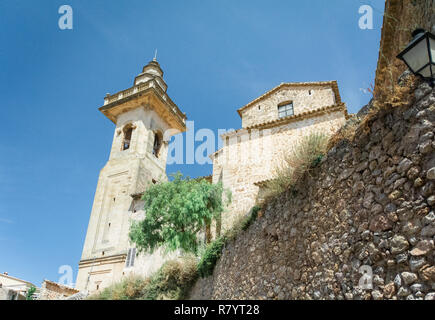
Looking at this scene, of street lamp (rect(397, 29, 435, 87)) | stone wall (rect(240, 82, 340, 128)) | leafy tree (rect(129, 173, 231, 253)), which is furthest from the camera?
stone wall (rect(240, 82, 340, 128))

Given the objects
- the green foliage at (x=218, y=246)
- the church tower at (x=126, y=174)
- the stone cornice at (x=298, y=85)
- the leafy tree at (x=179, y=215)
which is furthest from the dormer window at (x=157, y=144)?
the green foliage at (x=218, y=246)

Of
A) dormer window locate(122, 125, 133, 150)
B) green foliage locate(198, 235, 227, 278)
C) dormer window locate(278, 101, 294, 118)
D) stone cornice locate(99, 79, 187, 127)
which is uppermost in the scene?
stone cornice locate(99, 79, 187, 127)

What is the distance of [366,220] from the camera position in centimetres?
438

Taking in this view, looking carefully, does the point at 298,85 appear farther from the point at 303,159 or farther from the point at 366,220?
the point at 366,220

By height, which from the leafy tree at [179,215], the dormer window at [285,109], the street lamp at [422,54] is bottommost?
the street lamp at [422,54]

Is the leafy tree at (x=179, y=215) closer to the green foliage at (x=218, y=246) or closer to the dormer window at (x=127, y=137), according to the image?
the green foliage at (x=218, y=246)

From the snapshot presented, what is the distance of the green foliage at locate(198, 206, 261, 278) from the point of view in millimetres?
8398

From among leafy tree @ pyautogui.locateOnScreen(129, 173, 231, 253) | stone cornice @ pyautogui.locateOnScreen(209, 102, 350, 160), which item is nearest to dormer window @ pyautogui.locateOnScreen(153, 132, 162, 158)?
stone cornice @ pyautogui.locateOnScreen(209, 102, 350, 160)

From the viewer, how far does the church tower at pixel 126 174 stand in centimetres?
2239

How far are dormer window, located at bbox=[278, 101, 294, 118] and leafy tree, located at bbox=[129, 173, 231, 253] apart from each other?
5.80 meters

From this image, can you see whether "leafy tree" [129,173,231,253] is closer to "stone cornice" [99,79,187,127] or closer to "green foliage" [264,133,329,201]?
"green foliage" [264,133,329,201]

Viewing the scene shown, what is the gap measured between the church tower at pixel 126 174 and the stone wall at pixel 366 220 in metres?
15.1
